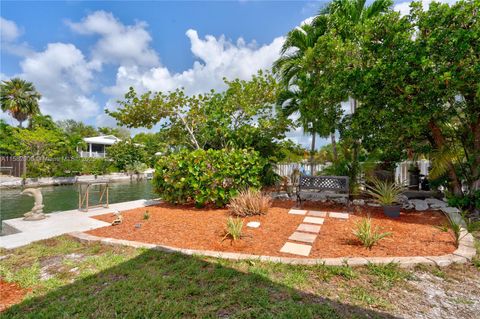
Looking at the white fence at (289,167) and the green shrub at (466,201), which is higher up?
the white fence at (289,167)

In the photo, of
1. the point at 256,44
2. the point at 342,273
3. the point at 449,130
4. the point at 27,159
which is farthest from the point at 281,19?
the point at 27,159

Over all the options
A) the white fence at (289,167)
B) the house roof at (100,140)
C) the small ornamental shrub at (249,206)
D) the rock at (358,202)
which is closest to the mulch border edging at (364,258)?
the small ornamental shrub at (249,206)

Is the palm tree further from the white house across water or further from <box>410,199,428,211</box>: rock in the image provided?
<box>410,199,428,211</box>: rock

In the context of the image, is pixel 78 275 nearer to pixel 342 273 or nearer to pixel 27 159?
pixel 342 273

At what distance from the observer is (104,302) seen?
213 centimetres

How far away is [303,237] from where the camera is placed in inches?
151

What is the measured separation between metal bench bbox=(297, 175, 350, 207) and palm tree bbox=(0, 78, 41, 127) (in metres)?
32.4

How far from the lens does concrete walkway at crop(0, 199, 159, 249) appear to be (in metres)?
3.95

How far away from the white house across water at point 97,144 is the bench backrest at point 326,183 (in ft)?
89.6

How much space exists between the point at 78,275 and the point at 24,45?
8.82 m

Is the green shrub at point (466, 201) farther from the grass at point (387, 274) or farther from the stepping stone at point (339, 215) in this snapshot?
the grass at point (387, 274)

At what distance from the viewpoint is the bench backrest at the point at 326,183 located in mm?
5773

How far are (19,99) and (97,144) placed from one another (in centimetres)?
924

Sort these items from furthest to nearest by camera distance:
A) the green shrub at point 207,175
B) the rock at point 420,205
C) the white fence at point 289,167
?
the white fence at point 289,167 → the green shrub at point 207,175 → the rock at point 420,205
